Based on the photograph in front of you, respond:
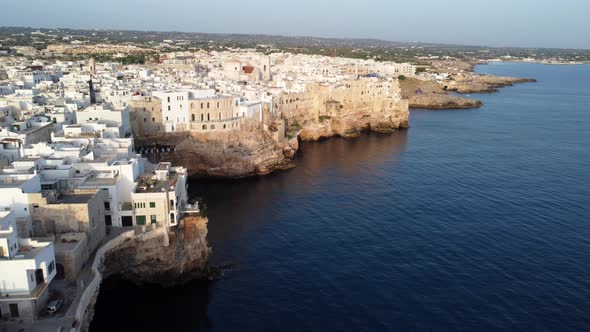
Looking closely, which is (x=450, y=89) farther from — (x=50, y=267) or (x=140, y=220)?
(x=50, y=267)

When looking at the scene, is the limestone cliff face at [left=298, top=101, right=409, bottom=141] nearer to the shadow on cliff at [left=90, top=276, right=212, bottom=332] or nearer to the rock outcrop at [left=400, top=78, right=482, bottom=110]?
the rock outcrop at [left=400, top=78, right=482, bottom=110]

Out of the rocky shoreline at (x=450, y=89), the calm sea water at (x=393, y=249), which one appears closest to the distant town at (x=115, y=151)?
the calm sea water at (x=393, y=249)

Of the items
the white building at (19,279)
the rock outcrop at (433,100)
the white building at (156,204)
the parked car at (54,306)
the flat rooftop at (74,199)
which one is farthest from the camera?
the rock outcrop at (433,100)

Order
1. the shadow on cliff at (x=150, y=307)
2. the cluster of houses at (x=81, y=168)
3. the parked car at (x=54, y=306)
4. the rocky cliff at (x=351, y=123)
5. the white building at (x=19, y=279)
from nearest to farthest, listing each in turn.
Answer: the white building at (x=19, y=279), the parked car at (x=54, y=306), the cluster of houses at (x=81, y=168), the shadow on cliff at (x=150, y=307), the rocky cliff at (x=351, y=123)

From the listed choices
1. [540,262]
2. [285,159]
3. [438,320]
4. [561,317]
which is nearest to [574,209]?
[540,262]

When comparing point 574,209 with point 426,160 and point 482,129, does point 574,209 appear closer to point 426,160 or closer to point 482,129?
point 426,160

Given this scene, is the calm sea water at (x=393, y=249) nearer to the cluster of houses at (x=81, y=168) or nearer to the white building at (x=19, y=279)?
the cluster of houses at (x=81, y=168)

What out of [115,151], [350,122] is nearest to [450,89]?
[350,122]

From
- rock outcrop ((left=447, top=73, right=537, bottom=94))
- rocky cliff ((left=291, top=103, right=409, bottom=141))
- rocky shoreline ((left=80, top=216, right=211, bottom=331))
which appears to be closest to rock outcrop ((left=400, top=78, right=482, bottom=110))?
rock outcrop ((left=447, top=73, right=537, bottom=94))
